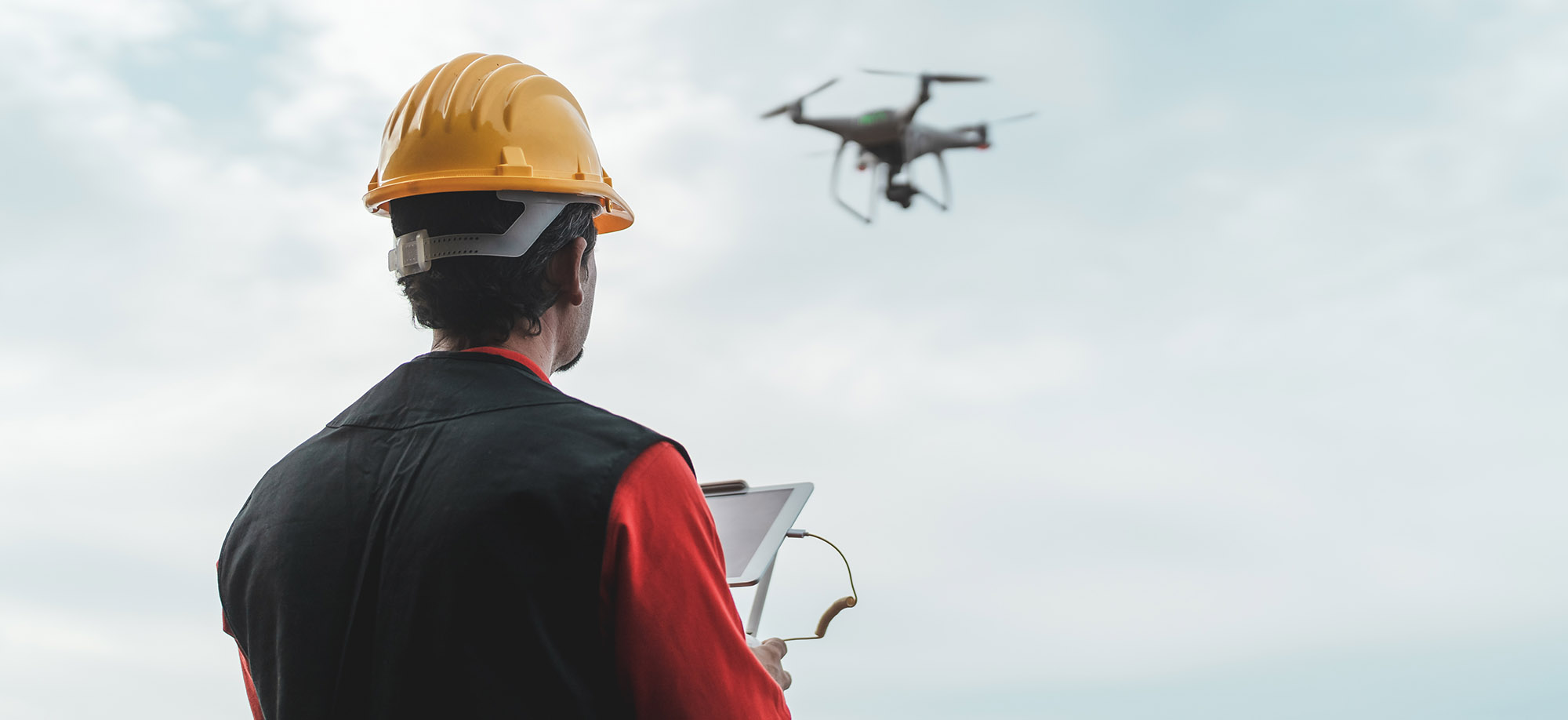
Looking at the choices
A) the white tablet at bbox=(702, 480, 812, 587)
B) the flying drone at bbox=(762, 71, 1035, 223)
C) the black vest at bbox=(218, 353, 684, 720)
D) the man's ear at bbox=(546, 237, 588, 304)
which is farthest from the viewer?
the flying drone at bbox=(762, 71, 1035, 223)

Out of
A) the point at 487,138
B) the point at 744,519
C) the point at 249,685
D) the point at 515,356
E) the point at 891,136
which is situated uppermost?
the point at 891,136

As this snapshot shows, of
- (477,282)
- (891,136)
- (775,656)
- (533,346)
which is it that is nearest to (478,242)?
(477,282)

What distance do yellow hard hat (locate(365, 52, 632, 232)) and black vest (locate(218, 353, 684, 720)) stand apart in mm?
391

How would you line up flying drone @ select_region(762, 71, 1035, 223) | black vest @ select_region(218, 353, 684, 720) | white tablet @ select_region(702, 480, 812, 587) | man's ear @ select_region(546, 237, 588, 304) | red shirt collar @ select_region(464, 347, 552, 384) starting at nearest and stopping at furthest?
1. black vest @ select_region(218, 353, 684, 720)
2. red shirt collar @ select_region(464, 347, 552, 384)
3. man's ear @ select_region(546, 237, 588, 304)
4. white tablet @ select_region(702, 480, 812, 587)
5. flying drone @ select_region(762, 71, 1035, 223)

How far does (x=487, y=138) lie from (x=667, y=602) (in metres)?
0.95

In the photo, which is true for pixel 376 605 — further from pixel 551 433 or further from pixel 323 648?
pixel 551 433

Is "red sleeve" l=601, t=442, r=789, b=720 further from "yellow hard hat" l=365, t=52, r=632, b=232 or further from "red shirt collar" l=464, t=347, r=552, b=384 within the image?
"yellow hard hat" l=365, t=52, r=632, b=232

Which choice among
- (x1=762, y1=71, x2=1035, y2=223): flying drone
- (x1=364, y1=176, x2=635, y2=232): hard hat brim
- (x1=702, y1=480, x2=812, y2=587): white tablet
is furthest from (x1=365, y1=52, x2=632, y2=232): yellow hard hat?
(x1=762, y1=71, x2=1035, y2=223): flying drone

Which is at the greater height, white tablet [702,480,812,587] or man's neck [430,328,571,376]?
man's neck [430,328,571,376]

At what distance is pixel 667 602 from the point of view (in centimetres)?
151

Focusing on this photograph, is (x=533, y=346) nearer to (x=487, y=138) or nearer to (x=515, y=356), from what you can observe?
(x=515, y=356)

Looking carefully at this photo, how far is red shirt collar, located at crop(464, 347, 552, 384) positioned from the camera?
1.74 meters

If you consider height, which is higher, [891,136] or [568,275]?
[891,136]

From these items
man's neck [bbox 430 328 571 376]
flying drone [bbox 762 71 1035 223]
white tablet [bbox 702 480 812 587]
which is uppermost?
flying drone [bbox 762 71 1035 223]
